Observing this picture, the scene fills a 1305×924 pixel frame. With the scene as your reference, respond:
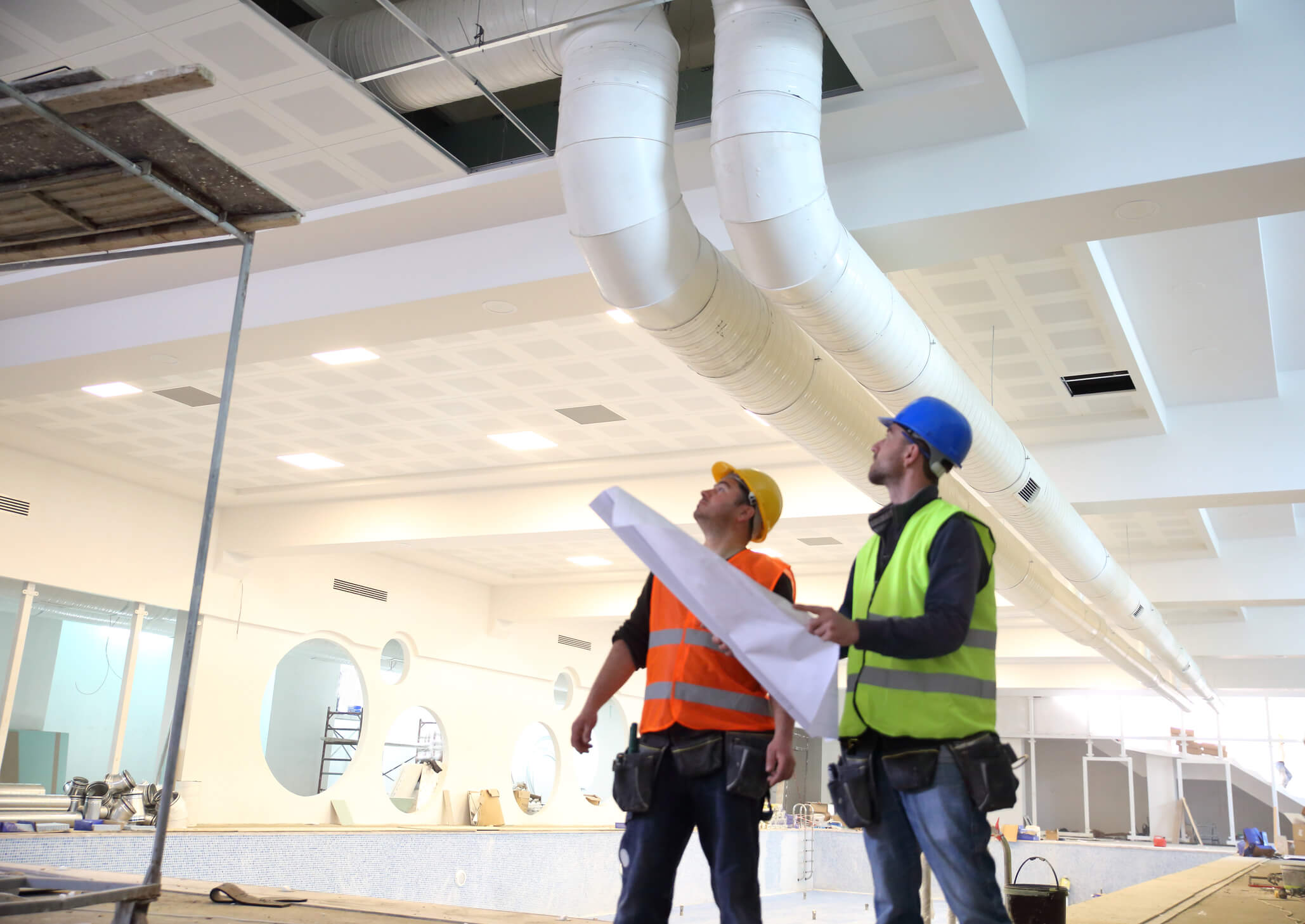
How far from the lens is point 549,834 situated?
40.7ft

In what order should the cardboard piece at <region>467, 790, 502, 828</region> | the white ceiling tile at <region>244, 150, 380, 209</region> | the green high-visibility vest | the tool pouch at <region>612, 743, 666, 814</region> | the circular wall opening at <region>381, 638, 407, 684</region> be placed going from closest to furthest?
the green high-visibility vest
the tool pouch at <region>612, 743, 666, 814</region>
the white ceiling tile at <region>244, 150, 380, 209</region>
the circular wall opening at <region>381, 638, 407, 684</region>
the cardboard piece at <region>467, 790, 502, 828</region>

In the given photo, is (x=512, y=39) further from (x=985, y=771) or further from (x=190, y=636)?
(x=985, y=771)

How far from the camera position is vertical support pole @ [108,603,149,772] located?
995 centimetres

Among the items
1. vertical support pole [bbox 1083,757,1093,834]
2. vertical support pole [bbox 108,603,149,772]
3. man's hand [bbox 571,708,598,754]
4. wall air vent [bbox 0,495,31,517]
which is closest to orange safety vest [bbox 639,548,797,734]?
man's hand [bbox 571,708,598,754]

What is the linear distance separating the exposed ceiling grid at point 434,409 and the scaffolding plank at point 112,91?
153 inches

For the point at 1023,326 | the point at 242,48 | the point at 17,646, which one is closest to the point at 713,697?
the point at 242,48

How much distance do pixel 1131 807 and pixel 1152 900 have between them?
1852 cm

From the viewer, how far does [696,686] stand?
233 centimetres

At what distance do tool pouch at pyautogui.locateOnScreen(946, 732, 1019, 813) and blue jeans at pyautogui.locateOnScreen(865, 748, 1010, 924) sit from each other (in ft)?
0.06

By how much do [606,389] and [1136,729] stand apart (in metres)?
19.1

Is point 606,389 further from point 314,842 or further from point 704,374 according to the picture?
point 314,842

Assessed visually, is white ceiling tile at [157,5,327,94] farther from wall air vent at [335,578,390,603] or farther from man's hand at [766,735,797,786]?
wall air vent at [335,578,390,603]

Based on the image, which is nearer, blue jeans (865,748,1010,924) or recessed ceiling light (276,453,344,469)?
blue jeans (865,748,1010,924)

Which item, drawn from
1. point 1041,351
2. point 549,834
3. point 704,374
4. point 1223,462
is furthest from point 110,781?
point 1223,462
